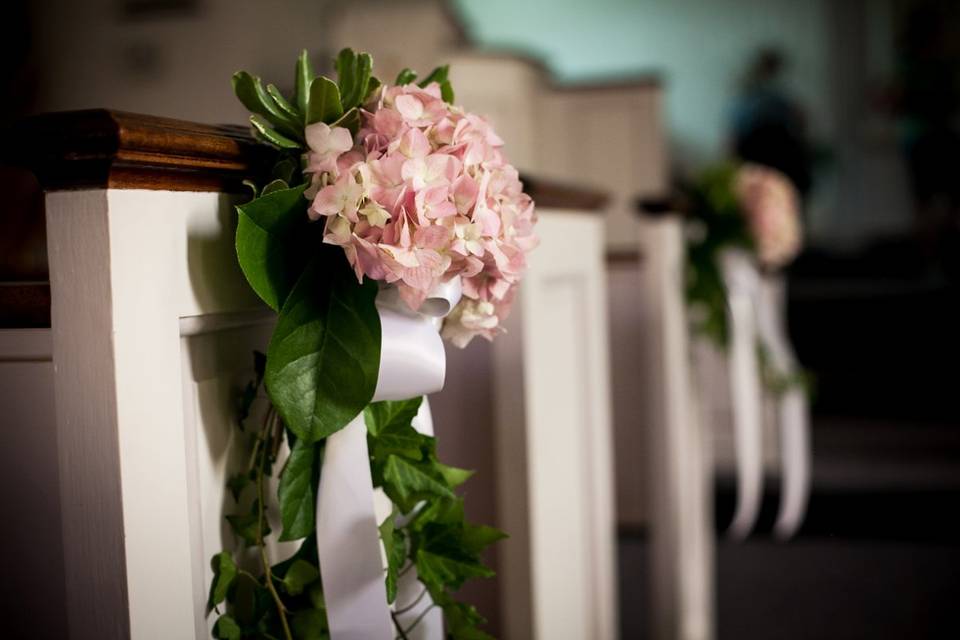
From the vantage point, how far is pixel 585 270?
1.59 m

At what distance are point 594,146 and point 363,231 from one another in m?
3.56

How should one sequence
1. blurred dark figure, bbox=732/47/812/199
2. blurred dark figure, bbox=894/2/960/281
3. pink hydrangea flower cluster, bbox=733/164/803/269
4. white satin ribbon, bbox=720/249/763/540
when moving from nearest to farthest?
white satin ribbon, bbox=720/249/763/540 → pink hydrangea flower cluster, bbox=733/164/803/269 → blurred dark figure, bbox=894/2/960/281 → blurred dark figure, bbox=732/47/812/199

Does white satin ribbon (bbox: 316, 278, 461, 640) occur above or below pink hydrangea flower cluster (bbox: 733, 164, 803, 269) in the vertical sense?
below

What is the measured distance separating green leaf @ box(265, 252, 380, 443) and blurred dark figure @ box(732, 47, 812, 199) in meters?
7.19

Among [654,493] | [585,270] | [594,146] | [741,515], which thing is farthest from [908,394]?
[585,270]

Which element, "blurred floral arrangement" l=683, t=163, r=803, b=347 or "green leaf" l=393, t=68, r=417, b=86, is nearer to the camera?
"green leaf" l=393, t=68, r=417, b=86

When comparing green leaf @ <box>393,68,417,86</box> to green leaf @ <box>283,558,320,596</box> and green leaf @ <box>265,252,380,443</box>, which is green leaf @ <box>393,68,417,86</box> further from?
green leaf @ <box>283,558,320,596</box>

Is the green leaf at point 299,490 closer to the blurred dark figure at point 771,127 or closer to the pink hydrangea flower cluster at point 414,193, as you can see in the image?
the pink hydrangea flower cluster at point 414,193

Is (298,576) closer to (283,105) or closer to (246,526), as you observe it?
(246,526)

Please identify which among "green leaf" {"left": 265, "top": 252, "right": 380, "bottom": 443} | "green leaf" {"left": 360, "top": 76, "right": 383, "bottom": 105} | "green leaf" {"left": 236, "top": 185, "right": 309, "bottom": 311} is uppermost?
"green leaf" {"left": 360, "top": 76, "right": 383, "bottom": 105}

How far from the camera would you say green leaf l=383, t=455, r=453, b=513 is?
32.0 inches

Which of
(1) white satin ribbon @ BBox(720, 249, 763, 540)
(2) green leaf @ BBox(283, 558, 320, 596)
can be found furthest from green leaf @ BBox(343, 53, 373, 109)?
(1) white satin ribbon @ BBox(720, 249, 763, 540)

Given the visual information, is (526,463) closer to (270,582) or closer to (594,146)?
(270,582)

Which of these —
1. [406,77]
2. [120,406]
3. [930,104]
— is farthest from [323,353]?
[930,104]
